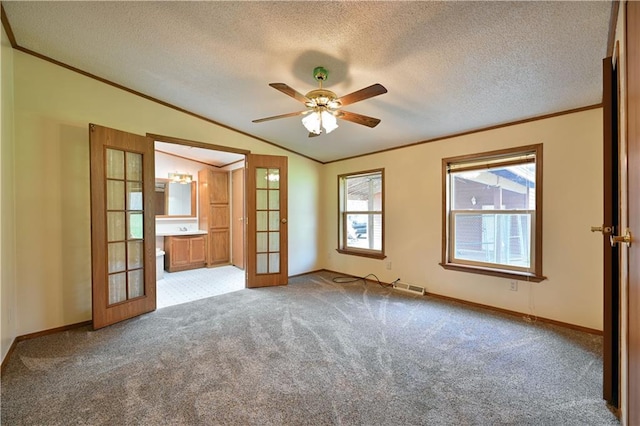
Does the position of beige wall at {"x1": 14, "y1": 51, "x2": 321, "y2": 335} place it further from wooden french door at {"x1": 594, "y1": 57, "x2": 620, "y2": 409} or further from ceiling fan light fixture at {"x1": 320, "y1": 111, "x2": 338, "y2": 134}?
wooden french door at {"x1": 594, "y1": 57, "x2": 620, "y2": 409}

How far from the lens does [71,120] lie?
9.18 ft

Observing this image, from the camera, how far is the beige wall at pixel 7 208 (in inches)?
83.9

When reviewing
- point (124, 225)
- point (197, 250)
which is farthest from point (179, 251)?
point (124, 225)

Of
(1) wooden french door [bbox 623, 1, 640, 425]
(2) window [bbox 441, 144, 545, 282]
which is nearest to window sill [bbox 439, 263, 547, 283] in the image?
(2) window [bbox 441, 144, 545, 282]

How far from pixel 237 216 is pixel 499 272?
16.6ft

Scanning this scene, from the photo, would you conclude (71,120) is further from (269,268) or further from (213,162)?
(213,162)

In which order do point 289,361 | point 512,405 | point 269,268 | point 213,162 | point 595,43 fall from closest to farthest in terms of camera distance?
point 512,405, point 595,43, point 289,361, point 269,268, point 213,162

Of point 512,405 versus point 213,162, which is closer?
point 512,405

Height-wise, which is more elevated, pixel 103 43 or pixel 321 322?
pixel 103 43

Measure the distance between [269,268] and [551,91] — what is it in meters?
4.10

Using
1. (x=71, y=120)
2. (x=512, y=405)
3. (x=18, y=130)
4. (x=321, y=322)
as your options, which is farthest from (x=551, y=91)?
(x=18, y=130)

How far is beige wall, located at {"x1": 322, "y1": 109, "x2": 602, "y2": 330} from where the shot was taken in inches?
104

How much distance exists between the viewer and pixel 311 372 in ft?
6.61

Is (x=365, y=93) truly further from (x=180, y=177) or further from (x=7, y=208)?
(x=180, y=177)
